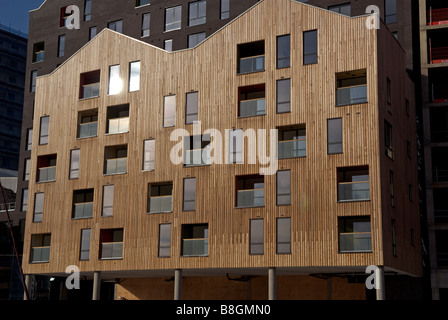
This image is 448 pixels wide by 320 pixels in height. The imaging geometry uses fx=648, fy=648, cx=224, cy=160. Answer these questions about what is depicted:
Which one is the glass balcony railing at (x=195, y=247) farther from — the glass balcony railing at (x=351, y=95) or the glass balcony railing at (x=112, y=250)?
the glass balcony railing at (x=351, y=95)

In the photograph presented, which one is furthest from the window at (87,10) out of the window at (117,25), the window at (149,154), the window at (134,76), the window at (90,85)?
the window at (149,154)

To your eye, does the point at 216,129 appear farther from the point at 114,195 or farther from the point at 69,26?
the point at 69,26

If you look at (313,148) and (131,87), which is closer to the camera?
(313,148)

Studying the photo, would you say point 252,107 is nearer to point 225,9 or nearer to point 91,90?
point 91,90

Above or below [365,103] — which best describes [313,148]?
below

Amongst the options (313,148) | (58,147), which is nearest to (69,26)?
(58,147)

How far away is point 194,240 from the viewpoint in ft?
126

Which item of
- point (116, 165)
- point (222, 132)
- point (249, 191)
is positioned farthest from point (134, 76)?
point (249, 191)

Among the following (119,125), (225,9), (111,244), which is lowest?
(111,244)

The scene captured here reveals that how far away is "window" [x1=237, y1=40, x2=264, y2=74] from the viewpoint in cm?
3916

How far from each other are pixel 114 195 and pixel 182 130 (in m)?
6.22

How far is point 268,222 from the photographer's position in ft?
120

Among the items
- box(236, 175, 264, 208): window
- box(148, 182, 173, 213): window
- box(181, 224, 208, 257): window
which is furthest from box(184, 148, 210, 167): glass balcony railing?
box(181, 224, 208, 257): window

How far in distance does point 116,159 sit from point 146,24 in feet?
50.6
